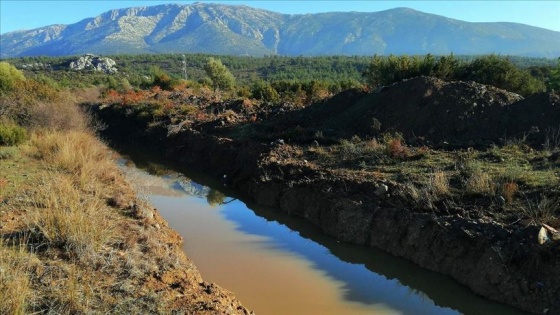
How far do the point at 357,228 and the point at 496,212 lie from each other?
9.95 ft

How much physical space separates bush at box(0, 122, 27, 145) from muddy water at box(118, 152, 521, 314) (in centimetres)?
743

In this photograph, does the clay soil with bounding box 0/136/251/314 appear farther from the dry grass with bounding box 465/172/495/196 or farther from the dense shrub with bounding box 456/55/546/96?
the dense shrub with bounding box 456/55/546/96

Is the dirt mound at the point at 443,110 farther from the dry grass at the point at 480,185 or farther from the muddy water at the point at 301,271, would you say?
the muddy water at the point at 301,271

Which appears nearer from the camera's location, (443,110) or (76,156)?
(76,156)

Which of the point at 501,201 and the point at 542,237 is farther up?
the point at 501,201

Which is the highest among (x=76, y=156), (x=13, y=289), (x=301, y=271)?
(x=13, y=289)

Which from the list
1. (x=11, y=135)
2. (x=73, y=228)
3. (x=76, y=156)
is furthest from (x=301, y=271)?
(x=11, y=135)

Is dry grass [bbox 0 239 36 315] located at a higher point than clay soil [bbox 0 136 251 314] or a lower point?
higher

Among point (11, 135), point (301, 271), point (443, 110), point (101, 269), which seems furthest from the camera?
point (11, 135)

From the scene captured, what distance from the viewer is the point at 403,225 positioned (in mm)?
9875

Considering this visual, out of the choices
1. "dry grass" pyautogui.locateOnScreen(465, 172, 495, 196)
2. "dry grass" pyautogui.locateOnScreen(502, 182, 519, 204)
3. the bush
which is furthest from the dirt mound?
the bush

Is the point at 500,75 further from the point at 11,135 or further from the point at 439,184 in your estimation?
the point at 11,135

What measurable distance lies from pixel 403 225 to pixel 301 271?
2.43 m

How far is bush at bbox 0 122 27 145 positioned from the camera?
17125 millimetres
